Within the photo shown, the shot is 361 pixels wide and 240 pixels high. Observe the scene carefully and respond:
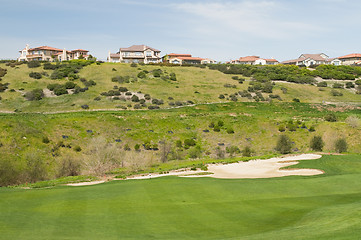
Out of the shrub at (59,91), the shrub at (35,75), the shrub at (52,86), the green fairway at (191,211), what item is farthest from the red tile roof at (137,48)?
the green fairway at (191,211)

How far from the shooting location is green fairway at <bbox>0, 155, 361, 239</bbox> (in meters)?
17.3

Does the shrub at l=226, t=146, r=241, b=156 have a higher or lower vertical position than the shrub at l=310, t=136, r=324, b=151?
lower

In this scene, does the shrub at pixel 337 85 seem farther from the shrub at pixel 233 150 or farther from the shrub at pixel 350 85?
the shrub at pixel 233 150

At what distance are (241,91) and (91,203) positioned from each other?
309ft

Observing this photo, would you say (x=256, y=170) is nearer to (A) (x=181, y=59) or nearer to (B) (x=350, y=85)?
(B) (x=350, y=85)

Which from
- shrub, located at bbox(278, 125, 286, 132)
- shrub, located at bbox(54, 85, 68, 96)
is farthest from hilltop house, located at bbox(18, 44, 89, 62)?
shrub, located at bbox(278, 125, 286, 132)

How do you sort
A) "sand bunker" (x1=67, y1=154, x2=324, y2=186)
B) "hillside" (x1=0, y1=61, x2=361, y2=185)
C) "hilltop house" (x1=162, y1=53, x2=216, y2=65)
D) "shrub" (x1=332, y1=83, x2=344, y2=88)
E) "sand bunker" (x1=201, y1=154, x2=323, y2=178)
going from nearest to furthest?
1. "sand bunker" (x1=67, y1=154, x2=324, y2=186)
2. "sand bunker" (x1=201, y1=154, x2=323, y2=178)
3. "hillside" (x1=0, y1=61, x2=361, y2=185)
4. "shrub" (x1=332, y1=83, x2=344, y2=88)
5. "hilltop house" (x1=162, y1=53, x2=216, y2=65)

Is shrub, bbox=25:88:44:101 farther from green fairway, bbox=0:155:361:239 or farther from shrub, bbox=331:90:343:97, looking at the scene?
shrub, bbox=331:90:343:97

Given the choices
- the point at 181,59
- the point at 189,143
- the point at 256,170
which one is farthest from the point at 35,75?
the point at 256,170

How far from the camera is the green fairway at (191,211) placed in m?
17.3

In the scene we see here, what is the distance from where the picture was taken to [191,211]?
22.0m

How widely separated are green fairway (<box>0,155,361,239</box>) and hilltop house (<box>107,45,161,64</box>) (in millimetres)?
139406

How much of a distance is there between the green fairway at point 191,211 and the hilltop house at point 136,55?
139 meters

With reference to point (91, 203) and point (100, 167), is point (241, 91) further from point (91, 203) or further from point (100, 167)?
point (91, 203)
